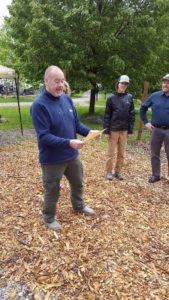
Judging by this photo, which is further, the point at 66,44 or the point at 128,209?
the point at 66,44

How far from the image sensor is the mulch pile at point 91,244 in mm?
3383

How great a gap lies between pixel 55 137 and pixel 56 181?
62 cm

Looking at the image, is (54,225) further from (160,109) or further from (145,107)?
(145,107)

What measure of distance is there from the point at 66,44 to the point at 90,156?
253 inches

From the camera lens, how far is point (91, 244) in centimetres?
405

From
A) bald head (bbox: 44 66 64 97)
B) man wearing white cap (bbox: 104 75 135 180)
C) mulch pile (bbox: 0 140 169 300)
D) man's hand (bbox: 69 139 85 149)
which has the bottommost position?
mulch pile (bbox: 0 140 169 300)

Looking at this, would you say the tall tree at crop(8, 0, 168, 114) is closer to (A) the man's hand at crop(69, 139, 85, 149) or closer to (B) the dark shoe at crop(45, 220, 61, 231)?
(B) the dark shoe at crop(45, 220, 61, 231)

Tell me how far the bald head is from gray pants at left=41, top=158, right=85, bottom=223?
855mm

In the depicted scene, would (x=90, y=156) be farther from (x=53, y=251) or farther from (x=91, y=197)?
(x=53, y=251)

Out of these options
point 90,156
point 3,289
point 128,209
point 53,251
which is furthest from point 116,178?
point 3,289

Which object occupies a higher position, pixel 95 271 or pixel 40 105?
pixel 40 105

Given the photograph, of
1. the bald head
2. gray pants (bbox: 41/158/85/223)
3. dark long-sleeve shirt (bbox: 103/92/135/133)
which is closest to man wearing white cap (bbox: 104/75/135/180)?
dark long-sleeve shirt (bbox: 103/92/135/133)

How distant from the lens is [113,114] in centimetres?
614

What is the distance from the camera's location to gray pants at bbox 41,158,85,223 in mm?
3945
